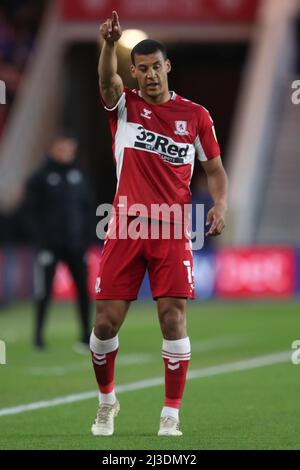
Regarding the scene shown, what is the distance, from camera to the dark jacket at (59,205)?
13.8 metres

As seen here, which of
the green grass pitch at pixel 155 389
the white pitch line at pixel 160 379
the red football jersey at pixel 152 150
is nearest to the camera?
the green grass pitch at pixel 155 389

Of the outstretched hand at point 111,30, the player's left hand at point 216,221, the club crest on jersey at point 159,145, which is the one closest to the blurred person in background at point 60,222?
the club crest on jersey at point 159,145

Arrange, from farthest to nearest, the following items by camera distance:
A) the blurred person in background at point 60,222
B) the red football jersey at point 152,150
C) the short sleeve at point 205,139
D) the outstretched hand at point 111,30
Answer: the blurred person in background at point 60,222 < the short sleeve at point 205,139 < the red football jersey at point 152,150 < the outstretched hand at point 111,30

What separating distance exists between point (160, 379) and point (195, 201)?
1263 centimetres

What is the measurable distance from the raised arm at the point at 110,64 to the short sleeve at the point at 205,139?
0.51m

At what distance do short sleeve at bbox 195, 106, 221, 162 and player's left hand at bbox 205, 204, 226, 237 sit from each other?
34 cm

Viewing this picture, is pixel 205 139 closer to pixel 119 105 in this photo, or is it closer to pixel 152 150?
pixel 152 150

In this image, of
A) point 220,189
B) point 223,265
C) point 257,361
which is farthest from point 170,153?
point 223,265

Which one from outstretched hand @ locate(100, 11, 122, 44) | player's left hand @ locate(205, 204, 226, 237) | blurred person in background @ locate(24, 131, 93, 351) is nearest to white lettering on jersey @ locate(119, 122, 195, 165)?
player's left hand @ locate(205, 204, 226, 237)

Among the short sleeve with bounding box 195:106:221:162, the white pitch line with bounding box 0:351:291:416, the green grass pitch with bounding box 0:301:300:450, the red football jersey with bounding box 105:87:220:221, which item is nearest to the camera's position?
the green grass pitch with bounding box 0:301:300:450

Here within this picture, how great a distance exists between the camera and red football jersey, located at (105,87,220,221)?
24.8 feet

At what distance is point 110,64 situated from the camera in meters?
7.40

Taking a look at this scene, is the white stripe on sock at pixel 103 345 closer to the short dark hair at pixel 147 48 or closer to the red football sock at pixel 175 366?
the red football sock at pixel 175 366

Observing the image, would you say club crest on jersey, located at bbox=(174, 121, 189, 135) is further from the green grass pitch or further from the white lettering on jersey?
the green grass pitch
